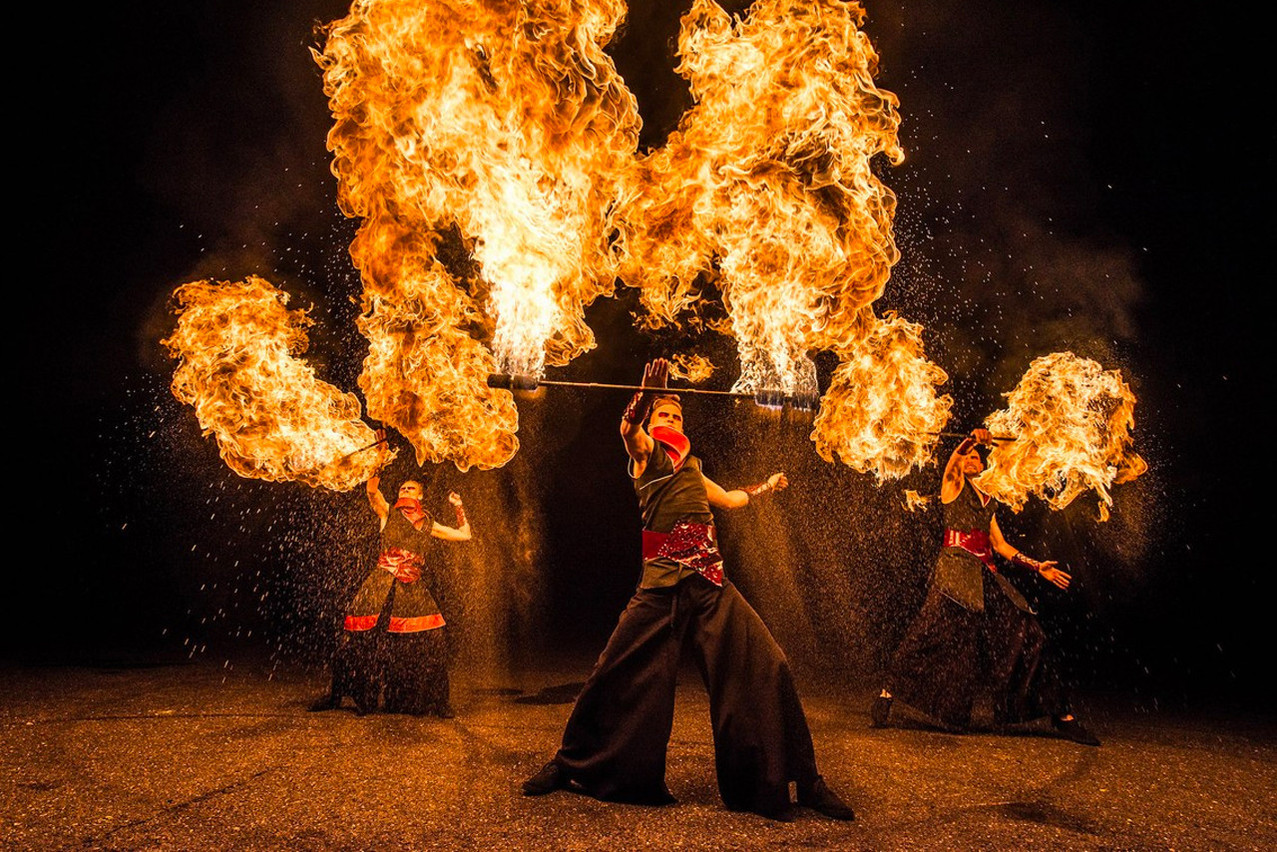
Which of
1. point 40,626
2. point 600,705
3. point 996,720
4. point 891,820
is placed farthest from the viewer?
point 40,626

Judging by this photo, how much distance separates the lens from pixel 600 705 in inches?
139

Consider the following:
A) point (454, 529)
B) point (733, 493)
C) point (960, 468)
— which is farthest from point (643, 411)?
point (960, 468)

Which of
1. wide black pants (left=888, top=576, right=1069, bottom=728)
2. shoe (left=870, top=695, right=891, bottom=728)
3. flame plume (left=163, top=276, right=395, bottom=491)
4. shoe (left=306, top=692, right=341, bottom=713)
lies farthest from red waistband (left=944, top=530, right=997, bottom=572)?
shoe (left=306, top=692, right=341, bottom=713)

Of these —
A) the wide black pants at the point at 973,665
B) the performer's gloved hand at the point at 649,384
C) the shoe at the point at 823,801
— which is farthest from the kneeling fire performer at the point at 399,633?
the wide black pants at the point at 973,665

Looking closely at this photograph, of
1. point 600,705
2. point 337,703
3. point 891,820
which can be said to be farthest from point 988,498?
point 337,703

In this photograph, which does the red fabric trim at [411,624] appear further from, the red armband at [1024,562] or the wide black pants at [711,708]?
the red armband at [1024,562]

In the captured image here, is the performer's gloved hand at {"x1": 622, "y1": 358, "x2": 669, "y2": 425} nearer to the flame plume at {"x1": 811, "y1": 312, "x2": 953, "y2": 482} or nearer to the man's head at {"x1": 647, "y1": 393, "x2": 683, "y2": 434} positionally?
the man's head at {"x1": 647, "y1": 393, "x2": 683, "y2": 434}

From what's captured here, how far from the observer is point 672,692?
3.52m

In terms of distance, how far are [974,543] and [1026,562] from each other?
Answer: 0.39 meters

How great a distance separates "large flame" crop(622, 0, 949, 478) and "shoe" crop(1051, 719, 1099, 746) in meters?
1.94

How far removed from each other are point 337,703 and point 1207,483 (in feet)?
26.9

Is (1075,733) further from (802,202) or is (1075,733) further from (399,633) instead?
(399,633)

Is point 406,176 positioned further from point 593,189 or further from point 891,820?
point 891,820

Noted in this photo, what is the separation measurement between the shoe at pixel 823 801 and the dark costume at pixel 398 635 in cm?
295
